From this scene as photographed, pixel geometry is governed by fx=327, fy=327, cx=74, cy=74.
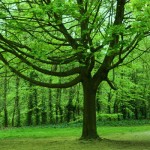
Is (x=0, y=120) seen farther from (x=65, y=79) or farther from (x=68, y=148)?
(x=68, y=148)

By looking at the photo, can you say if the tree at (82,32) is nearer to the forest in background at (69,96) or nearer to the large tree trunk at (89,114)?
the large tree trunk at (89,114)

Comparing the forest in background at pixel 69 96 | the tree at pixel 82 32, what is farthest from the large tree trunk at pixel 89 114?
the forest in background at pixel 69 96

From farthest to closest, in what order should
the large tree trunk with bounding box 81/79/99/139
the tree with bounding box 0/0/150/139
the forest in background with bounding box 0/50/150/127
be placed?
1. the forest in background with bounding box 0/50/150/127
2. the large tree trunk with bounding box 81/79/99/139
3. the tree with bounding box 0/0/150/139

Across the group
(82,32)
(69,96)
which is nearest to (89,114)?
(82,32)

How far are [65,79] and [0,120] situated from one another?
20183 millimetres

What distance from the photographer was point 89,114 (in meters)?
15.9

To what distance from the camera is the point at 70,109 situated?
43.2 m

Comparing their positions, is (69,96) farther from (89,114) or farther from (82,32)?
(82,32)

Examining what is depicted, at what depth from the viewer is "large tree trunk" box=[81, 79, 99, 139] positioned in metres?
15.7

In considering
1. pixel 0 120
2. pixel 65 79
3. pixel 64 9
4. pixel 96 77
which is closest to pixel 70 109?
pixel 65 79

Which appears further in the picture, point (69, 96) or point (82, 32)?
point (69, 96)

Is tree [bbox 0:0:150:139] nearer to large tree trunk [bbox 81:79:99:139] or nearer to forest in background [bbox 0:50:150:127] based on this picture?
large tree trunk [bbox 81:79:99:139]

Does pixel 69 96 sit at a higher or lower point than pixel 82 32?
lower

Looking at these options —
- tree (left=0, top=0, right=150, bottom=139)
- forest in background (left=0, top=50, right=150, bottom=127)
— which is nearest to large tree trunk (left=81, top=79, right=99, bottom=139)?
tree (left=0, top=0, right=150, bottom=139)
